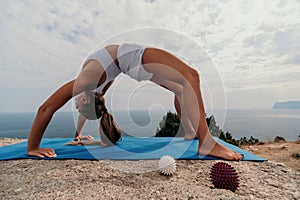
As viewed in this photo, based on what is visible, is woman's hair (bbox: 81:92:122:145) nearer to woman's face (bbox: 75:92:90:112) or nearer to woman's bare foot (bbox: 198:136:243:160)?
woman's face (bbox: 75:92:90:112)

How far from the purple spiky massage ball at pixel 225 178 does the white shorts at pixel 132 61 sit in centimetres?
104

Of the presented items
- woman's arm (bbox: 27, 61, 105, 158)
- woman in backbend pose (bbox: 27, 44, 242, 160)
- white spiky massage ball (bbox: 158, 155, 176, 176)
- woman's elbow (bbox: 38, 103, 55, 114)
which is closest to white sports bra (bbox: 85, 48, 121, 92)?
woman in backbend pose (bbox: 27, 44, 242, 160)

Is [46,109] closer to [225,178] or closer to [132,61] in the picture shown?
[132,61]

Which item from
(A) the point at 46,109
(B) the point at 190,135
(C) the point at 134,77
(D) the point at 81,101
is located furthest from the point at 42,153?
(B) the point at 190,135

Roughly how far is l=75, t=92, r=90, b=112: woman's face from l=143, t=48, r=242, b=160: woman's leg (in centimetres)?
74

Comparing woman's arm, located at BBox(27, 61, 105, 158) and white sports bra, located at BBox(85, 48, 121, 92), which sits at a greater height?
white sports bra, located at BBox(85, 48, 121, 92)

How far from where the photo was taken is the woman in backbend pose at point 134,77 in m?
1.54

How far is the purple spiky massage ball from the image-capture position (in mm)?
985

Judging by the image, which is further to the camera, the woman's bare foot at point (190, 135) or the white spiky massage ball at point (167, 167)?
the woman's bare foot at point (190, 135)

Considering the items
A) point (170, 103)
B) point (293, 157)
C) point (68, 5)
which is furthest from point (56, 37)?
point (293, 157)

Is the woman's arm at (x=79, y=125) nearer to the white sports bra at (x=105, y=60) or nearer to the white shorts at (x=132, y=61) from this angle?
the white sports bra at (x=105, y=60)

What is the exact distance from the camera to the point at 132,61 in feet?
5.61

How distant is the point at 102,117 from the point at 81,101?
0.30m

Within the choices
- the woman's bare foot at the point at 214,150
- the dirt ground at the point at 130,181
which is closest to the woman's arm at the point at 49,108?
the dirt ground at the point at 130,181
